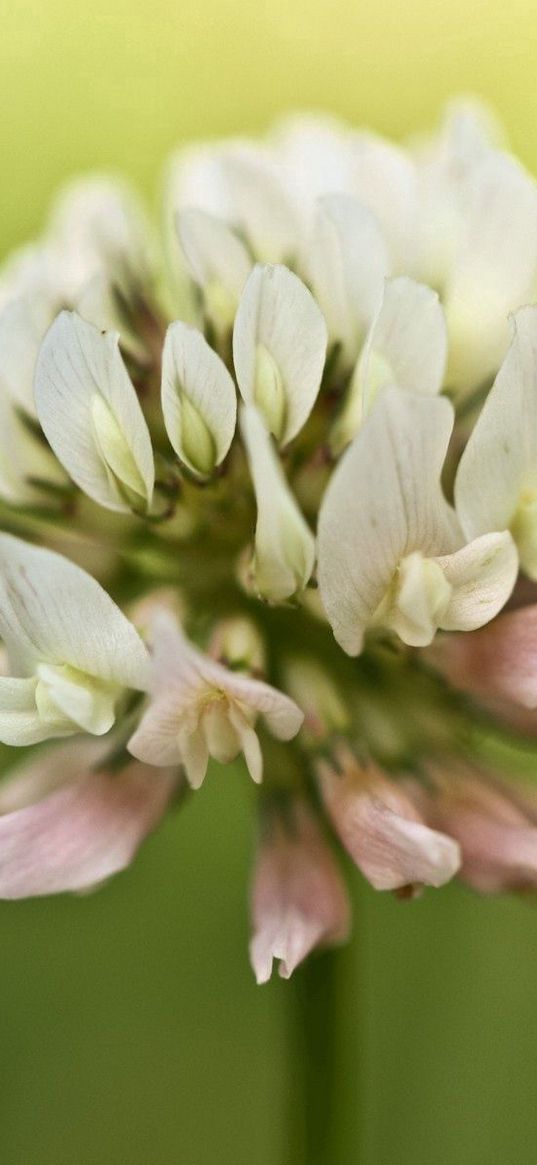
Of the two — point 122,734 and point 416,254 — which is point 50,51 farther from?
point 122,734

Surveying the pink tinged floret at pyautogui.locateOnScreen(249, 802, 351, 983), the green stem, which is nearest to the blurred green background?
the green stem

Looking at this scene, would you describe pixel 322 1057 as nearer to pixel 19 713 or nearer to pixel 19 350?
pixel 19 713

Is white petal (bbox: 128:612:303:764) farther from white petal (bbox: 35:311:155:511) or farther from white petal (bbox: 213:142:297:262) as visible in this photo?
white petal (bbox: 213:142:297:262)

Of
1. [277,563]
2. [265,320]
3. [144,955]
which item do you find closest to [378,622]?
[277,563]

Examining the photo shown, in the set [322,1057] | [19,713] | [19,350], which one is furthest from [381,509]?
[322,1057]

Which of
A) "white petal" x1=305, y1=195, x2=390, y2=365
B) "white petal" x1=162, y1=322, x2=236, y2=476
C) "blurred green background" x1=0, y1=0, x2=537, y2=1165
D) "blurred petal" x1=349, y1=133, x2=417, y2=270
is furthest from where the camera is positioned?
"blurred green background" x1=0, y1=0, x2=537, y2=1165

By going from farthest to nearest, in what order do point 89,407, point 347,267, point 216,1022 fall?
1. point 216,1022
2. point 347,267
3. point 89,407
